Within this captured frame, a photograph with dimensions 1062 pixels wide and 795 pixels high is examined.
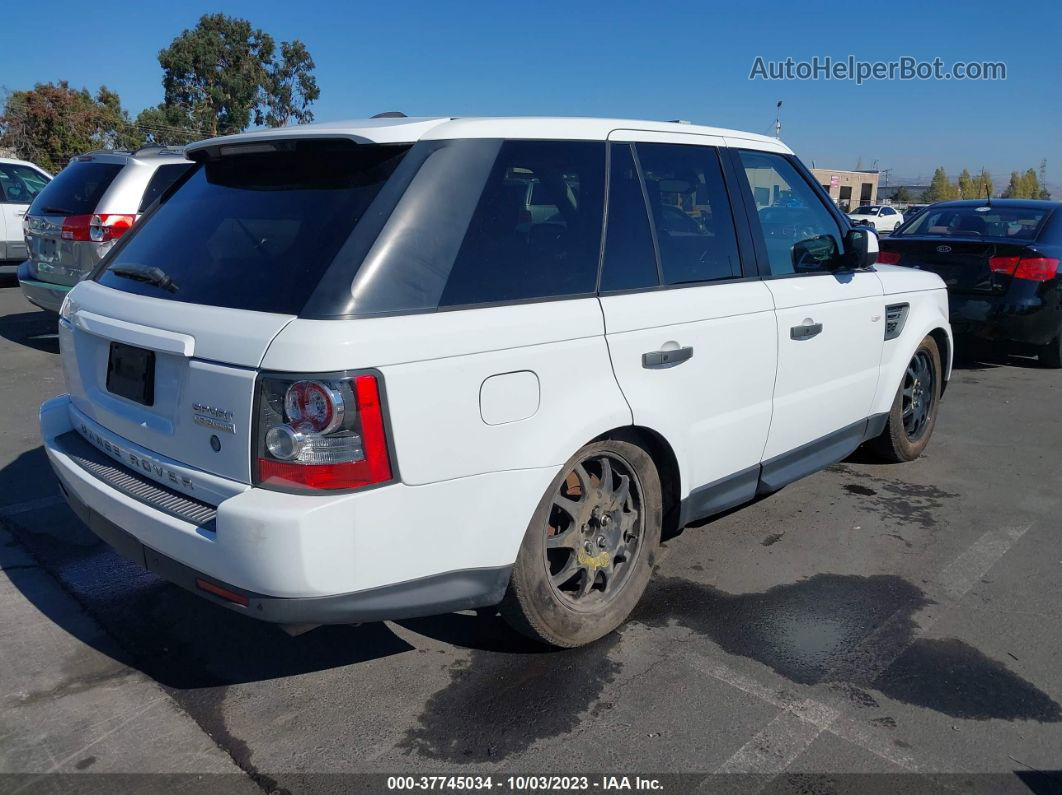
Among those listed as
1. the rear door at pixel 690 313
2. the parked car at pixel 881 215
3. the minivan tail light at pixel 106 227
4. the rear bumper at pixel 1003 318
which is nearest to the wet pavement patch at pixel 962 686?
the rear door at pixel 690 313

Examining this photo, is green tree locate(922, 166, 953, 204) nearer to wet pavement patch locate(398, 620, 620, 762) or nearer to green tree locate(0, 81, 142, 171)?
green tree locate(0, 81, 142, 171)

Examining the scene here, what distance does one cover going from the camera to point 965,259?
8.07m

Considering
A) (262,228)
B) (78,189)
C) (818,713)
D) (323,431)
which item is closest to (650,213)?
(262,228)

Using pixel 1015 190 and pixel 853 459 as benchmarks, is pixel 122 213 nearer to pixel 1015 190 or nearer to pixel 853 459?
pixel 853 459

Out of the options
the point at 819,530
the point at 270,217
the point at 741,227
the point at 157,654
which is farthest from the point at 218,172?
the point at 819,530

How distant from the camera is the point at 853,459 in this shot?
5793mm

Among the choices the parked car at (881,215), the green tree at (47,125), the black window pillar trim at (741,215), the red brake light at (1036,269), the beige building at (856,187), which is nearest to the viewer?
the black window pillar trim at (741,215)

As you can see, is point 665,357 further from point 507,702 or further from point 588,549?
point 507,702

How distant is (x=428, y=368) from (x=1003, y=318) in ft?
23.8

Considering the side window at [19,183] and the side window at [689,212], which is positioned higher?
the side window at [19,183]

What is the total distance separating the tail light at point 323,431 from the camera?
2393 mm

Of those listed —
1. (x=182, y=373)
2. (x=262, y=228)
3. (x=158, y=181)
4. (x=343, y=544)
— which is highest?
(x=158, y=181)

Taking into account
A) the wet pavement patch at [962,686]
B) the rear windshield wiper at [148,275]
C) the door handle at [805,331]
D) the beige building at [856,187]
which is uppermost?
the beige building at [856,187]

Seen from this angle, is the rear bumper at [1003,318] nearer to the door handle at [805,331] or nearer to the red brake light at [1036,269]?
the red brake light at [1036,269]
